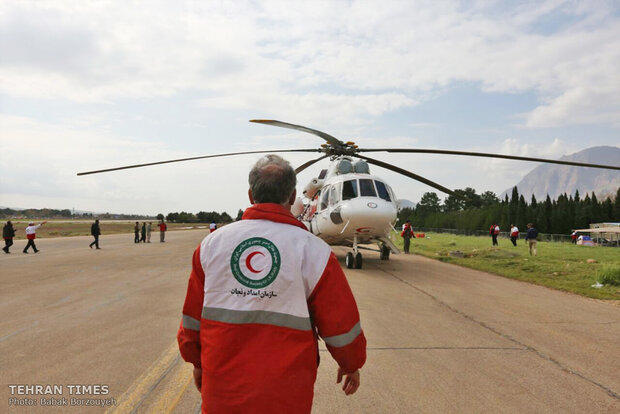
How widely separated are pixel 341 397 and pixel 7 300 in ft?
25.4

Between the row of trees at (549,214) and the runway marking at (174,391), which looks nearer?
the runway marking at (174,391)

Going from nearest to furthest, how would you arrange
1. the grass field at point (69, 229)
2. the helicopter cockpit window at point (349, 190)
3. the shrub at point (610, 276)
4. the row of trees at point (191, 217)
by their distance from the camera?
the shrub at point (610, 276)
the helicopter cockpit window at point (349, 190)
the grass field at point (69, 229)
the row of trees at point (191, 217)

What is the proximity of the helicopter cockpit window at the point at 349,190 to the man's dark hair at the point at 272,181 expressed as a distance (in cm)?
1069

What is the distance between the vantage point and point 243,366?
1.88 m

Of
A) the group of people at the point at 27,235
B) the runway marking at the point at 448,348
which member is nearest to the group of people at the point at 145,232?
the group of people at the point at 27,235

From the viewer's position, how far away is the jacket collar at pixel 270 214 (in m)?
2.12

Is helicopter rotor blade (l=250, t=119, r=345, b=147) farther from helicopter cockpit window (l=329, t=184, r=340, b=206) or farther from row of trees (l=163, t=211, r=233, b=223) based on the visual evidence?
row of trees (l=163, t=211, r=233, b=223)

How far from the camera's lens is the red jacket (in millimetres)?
1867

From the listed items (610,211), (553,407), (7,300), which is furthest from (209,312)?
(610,211)

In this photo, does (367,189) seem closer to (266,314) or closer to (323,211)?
(323,211)

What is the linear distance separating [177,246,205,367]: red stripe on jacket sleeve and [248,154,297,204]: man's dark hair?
0.45 metres

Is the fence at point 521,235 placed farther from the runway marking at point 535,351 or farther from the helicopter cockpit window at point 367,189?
the runway marking at point 535,351

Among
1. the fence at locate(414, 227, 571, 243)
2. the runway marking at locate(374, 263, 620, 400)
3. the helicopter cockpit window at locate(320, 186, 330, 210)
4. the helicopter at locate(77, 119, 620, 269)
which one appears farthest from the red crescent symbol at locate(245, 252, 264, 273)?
the fence at locate(414, 227, 571, 243)

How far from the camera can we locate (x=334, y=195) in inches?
543
